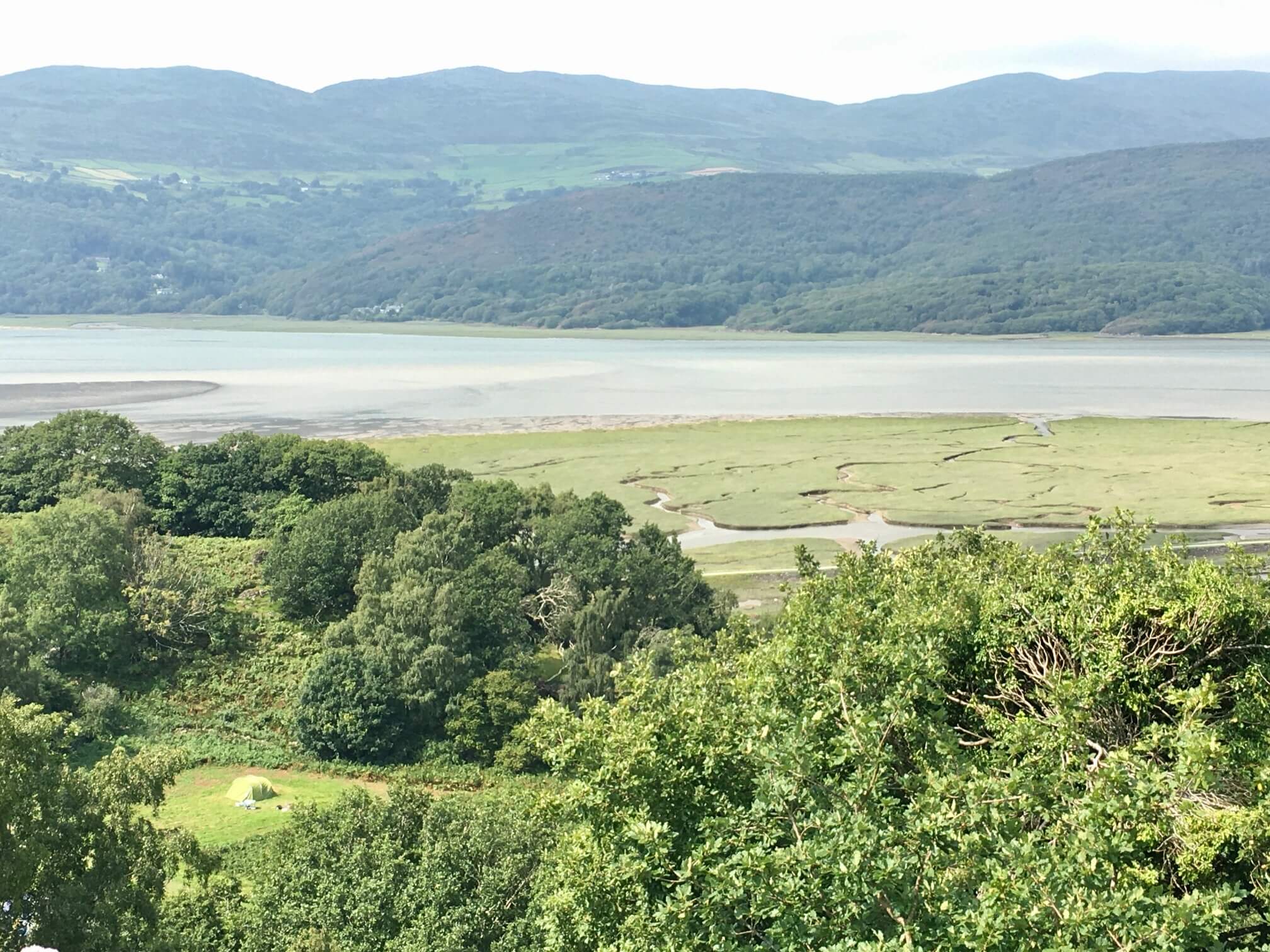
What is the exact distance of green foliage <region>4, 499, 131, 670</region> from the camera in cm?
3806

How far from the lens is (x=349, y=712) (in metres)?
35.5

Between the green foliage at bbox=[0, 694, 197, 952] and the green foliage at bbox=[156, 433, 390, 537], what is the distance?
32.9 m

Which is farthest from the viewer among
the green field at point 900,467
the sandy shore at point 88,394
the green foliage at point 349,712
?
the sandy shore at point 88,394

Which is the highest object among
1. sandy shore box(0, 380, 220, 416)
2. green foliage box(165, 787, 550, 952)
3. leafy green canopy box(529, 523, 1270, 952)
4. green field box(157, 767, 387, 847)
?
sandy shore box(0, 380, 220, 416)

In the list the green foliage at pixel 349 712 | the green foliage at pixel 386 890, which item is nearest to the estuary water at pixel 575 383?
the green foliage at pixel 349 712

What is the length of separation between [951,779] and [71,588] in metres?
32.4

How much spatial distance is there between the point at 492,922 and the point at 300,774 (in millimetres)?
17285

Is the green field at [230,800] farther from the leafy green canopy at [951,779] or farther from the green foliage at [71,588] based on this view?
the leafy green canopy at [951,779]

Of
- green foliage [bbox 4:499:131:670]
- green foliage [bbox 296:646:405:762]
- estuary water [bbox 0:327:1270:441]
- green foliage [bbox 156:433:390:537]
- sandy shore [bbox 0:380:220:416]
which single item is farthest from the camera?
estuary water [bbox 0:327:1270:441]

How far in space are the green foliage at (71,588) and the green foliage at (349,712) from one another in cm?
708

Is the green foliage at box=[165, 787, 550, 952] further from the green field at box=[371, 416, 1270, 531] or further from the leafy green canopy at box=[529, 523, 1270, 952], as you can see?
the green field at box=[371, 416, 1270, 531]

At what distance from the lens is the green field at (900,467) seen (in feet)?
213

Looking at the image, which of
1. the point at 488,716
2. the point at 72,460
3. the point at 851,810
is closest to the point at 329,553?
the point at 488,716

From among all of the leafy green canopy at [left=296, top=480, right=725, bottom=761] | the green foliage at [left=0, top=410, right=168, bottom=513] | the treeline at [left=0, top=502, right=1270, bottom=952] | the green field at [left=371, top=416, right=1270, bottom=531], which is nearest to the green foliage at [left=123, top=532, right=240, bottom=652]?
the leafy green canopy at [left=296, top=480, right=725, bottom=761]
